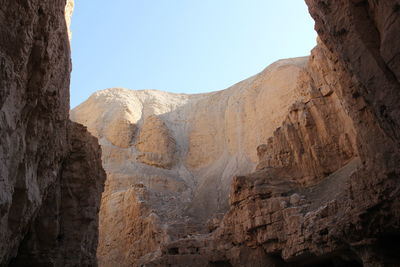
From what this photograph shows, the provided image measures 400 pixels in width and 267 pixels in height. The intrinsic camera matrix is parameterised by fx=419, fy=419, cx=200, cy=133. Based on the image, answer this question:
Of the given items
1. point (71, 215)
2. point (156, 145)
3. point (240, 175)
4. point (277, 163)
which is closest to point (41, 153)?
point (71, 215)

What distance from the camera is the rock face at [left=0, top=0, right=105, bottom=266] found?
8938 millimetres

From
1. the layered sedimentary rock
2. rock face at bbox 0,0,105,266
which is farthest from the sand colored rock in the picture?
rock face at bbox 0,0,105,266

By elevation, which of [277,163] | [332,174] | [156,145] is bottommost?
[332,174]

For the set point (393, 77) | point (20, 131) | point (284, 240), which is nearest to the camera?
point (20, 131)

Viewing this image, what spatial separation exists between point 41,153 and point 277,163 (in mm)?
17081

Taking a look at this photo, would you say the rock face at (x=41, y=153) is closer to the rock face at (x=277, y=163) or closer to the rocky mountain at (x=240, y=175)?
the rocky mountain at (x=240, y=175)

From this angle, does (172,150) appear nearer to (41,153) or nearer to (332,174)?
(332,174)

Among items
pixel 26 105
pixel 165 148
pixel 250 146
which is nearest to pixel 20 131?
pixel 26 105

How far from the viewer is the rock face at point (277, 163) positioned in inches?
503

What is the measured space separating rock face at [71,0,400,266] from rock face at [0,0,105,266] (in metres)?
7.92

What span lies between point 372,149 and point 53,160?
1033 centimetres

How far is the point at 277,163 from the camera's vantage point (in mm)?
26062

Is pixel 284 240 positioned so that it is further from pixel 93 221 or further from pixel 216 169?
pixel 216 169

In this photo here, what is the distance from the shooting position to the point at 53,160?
42.4 ft
